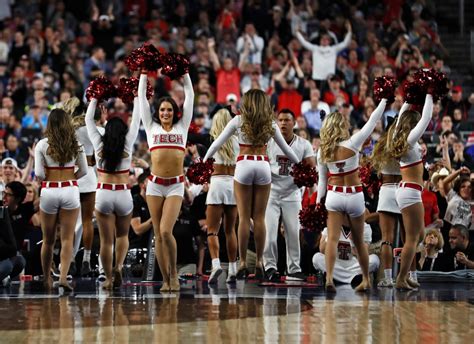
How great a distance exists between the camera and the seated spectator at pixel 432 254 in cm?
1512

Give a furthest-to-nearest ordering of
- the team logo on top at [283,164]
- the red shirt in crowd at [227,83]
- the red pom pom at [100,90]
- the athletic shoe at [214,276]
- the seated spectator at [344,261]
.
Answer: the red shirt in crowd at [227,83], the team logo on top at [283,164], the seated spectator at [344,261], the athletic shoe at [214,276], the red pom pom at [100,90]

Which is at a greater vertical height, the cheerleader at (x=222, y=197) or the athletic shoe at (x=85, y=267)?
the cheerleader at (x=222, y=197)

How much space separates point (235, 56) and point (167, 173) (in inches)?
460

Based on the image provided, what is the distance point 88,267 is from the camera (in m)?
15.0

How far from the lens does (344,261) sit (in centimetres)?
1466

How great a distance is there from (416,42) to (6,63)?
8460 mm

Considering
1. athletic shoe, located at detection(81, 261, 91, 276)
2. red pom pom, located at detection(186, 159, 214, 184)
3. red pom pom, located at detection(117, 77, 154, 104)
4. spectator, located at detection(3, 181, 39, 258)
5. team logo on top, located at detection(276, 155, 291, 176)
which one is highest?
red pom pom, located at detection(117, 77, 154, 104)

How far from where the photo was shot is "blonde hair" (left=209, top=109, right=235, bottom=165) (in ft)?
47.1

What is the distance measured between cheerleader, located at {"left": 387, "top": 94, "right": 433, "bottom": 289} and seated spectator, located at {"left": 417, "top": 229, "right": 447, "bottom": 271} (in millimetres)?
1650

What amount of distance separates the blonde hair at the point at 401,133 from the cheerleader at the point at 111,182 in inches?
110

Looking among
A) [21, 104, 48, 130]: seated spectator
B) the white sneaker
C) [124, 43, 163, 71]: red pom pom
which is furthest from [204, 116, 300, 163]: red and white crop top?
[21, 104, 48, 130]: seated spectator

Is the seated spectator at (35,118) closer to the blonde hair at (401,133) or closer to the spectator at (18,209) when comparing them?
the spectator at (18,209)

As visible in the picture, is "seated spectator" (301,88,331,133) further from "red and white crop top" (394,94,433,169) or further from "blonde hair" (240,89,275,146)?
"red and white crop top" (394,94,433,169)

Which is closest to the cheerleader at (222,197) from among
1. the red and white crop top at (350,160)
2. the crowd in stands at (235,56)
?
the red and white crop top at (350,160)
